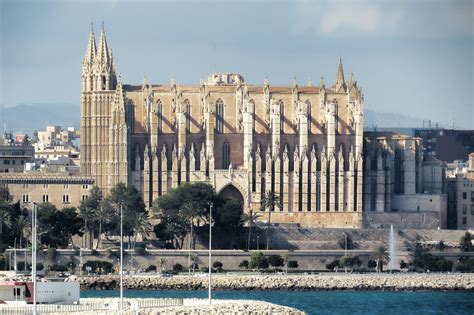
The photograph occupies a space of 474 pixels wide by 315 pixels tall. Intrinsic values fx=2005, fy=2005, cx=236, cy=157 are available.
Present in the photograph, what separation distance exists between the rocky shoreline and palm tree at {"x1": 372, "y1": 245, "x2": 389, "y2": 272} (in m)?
12.6

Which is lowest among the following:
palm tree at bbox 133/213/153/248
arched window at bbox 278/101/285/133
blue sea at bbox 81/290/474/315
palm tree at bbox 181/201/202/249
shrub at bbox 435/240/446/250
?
blue sea at bbox 81/290/474/315

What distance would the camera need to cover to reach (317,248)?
147750 millimetres

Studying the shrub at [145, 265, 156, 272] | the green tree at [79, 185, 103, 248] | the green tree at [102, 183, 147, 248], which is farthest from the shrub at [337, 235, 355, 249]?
the green tree at [79, 185, 103, 248]

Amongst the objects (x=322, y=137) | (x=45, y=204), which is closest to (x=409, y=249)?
(x=322, y=137)

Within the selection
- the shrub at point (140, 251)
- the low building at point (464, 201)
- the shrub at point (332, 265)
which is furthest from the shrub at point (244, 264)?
the low building at point (464, 201)

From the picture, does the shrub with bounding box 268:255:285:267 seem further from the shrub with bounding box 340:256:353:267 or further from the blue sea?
the blue sea

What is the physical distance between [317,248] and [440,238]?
9.91 metres

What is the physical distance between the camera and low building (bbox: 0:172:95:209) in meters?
150

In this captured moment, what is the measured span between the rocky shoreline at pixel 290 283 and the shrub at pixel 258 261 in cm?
1047

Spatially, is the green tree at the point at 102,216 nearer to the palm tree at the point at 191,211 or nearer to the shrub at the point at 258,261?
the palm tree at the point at 191,211

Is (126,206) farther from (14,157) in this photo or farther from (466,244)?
(466,244)

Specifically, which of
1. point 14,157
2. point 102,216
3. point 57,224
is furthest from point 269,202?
point 14,157

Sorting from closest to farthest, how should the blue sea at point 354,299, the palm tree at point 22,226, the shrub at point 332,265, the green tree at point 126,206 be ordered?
the blue sea at point 354,299, the palm tree at point 22,226, the shrub at point 332,265, the green tree at point 126,206

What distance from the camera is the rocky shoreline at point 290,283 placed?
12219cm
